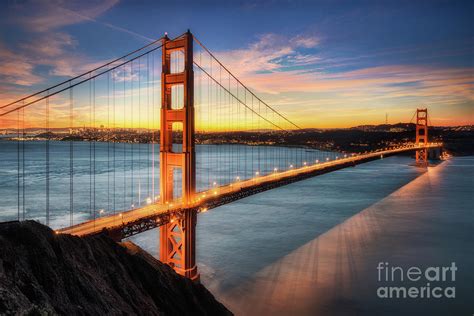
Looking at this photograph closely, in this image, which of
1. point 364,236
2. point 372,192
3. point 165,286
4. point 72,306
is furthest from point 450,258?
point 372,192

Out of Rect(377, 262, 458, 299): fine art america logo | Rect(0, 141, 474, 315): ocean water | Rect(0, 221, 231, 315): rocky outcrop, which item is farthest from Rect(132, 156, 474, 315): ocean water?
Rect(0, 221, 231, 315): rocky outcrop

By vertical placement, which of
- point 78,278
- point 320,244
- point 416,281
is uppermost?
point 78,278

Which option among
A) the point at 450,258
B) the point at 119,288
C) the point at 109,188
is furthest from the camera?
the point at 109,188

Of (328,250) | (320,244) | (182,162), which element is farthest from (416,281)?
(182,162)

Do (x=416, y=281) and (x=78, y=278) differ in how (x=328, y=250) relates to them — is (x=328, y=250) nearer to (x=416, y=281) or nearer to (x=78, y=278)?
(x=416, y=281)

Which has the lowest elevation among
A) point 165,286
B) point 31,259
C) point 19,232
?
point 165,286

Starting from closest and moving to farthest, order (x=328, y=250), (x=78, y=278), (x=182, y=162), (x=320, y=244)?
(x=78, y=278), (x=182, y=162), (x=328, y=250), (x=320, y=244)

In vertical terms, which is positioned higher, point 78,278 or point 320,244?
point 78,278

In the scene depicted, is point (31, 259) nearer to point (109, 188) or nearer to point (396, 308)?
point (396, 308)
